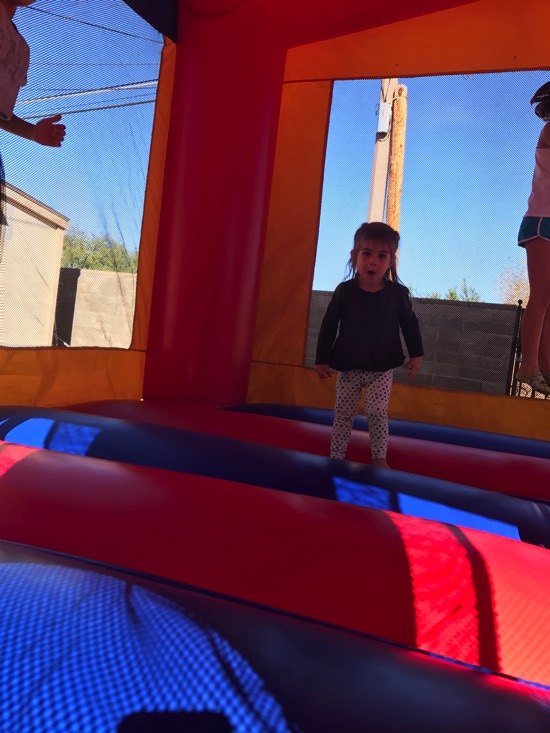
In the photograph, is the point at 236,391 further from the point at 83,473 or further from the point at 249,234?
the point at 83,473

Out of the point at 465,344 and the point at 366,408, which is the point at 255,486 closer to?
the point at 366,408

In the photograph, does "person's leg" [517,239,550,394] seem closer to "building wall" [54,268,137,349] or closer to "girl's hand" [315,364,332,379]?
"girl's hand" [315,364,332,379]

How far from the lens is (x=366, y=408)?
1.87m

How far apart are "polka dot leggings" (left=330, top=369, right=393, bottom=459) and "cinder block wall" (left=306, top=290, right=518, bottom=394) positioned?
2.77 ft

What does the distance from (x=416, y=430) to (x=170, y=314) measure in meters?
0.95

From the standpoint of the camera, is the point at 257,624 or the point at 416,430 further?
the point at 416,430

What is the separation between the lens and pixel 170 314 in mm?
2441

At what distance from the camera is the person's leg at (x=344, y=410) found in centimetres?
187

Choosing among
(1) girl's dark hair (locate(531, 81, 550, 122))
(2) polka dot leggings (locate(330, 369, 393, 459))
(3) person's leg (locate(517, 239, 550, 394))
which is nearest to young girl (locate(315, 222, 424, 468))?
(2) polka dot leggings (locate(330, 369, 393, 459))

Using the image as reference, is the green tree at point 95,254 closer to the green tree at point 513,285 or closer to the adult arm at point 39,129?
the adult arm at point 39,129

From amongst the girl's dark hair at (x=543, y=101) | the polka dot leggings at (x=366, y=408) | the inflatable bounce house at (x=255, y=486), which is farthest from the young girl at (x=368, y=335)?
the girl's dark hair at (x=543, y=101)

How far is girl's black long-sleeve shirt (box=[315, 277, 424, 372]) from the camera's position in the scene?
1.92 meters

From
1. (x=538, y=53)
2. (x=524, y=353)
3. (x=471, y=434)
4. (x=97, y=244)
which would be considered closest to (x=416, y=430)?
(x=471, y=434)

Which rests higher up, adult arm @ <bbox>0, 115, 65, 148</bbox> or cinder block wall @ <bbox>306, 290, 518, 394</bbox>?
adult arm @ <bbox>0, 115, 65, 148</bbox>
